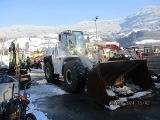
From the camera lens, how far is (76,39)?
11828 mm

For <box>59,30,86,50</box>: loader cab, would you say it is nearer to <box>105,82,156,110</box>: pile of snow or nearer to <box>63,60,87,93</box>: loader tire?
<box>63,60,87,93</box>: loader tire

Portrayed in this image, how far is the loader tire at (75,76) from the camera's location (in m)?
9.30

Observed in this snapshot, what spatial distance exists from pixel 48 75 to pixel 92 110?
20.6 feet

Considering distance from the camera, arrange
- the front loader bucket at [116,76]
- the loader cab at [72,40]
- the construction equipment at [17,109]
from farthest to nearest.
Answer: the loader cab at [72,40] < the front loader bucket at [116,76] < the construction equipment at [17,109]

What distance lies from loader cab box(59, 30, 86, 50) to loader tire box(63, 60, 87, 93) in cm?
163

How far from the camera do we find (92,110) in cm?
730

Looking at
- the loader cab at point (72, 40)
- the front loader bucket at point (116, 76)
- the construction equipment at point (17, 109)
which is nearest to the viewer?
the construction equipment at point (17, 109)

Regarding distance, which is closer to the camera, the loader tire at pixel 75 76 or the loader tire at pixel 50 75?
the loader tire at pixel 75 76

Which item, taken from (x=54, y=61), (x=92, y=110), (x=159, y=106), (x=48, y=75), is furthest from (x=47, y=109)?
(x=48, y=75)

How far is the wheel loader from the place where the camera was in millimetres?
7891
